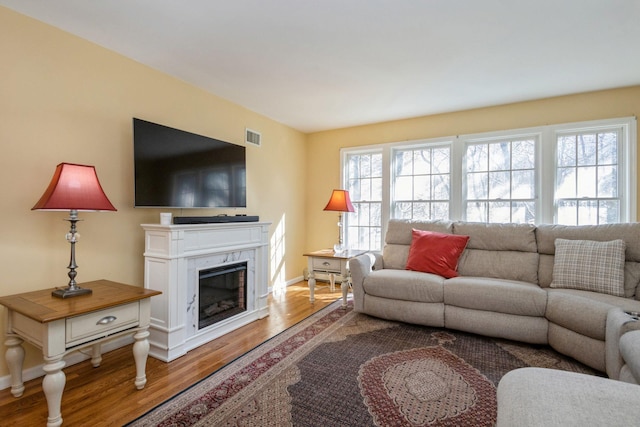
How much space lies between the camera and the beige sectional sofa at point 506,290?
227cm

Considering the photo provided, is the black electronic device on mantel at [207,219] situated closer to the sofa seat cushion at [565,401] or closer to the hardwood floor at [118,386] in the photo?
the hardwood floor at [118,386]

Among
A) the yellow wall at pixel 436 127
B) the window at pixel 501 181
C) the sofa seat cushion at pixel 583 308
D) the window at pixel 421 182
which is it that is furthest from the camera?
the window at pixel 421 182

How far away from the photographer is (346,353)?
8.04 feet

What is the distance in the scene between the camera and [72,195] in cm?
189

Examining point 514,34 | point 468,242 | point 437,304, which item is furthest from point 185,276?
point 514,34

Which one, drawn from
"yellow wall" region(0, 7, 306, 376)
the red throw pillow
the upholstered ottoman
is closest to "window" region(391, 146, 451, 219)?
the red throw pillow

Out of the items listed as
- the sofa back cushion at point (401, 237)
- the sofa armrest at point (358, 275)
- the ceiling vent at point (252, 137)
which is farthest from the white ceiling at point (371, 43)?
the sofa armrest at point (358, 275)

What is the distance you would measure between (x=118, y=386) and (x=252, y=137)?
116 inches

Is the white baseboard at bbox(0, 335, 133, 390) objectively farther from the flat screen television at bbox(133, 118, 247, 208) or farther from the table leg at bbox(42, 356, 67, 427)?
the flat screen television at bbox(133, 118, 247, 208)

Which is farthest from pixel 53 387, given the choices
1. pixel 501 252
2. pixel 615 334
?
pixel 501 252

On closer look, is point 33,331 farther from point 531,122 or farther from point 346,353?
point 531,122

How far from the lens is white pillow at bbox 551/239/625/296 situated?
99.0 inches

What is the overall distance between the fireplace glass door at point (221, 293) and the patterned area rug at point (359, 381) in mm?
574

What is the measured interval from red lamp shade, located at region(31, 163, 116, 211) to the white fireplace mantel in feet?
1.79
